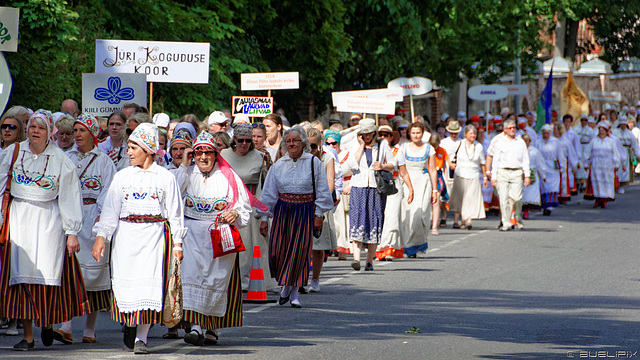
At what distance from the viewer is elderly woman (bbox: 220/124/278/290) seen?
11875 mm

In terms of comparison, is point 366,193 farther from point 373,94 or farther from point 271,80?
point 373,94

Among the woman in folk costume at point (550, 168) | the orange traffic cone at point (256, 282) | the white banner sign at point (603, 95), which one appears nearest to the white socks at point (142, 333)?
the orange traffic cone at point (256, 282)

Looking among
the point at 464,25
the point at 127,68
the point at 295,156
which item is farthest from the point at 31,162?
the point at 464,25

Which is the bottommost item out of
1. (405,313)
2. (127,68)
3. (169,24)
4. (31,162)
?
(405,313)

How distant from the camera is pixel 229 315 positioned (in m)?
9.24

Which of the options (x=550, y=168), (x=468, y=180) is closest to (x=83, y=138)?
(x=468, y=180)

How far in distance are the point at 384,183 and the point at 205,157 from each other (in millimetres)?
5792

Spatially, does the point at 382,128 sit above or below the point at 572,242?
above

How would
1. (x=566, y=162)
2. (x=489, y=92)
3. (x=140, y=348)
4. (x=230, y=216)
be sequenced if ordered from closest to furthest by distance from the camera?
(x=140, y=348), (x=230, y=216), (x=566, y=162), (x=489, y=92)

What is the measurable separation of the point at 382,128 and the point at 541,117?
63.2ft

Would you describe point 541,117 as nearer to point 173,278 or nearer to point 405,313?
point 405,313

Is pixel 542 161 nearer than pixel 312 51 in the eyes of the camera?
Yes

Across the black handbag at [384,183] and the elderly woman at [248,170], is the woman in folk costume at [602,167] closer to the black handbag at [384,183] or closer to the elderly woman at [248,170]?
the black handbag at [384,183]

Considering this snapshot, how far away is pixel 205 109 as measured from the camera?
72.8 feet
